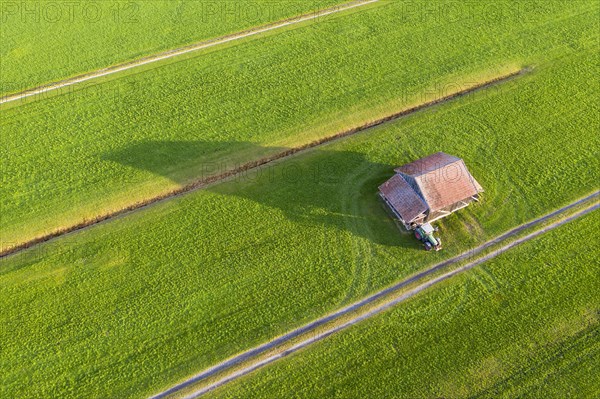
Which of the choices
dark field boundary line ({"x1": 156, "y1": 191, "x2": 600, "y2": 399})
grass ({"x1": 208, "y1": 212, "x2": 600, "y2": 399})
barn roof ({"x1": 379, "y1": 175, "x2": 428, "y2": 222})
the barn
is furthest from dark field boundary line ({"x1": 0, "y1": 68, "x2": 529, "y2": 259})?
grass ({"x1": 208, "y1": 212, "x2": 600, "y2": 399})

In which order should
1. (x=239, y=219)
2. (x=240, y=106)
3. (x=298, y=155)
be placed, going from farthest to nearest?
(x=240, y=106) → (x=298, y=155) → (x=239, y=219)

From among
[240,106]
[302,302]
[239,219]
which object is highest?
[240,106]

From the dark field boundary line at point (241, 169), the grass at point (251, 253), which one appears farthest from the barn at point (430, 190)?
the dark field boundary line at point (241, 169)

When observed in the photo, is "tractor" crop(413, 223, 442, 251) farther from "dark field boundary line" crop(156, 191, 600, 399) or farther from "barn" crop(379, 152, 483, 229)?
"dark field boundary line" crop(156, 191, 600, 399)

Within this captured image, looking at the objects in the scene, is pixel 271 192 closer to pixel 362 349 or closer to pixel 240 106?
pixel 240 106

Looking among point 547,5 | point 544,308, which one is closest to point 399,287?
point 544,308

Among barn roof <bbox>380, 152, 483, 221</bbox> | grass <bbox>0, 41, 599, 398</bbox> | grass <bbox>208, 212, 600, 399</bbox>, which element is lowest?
grass <bbox>208, 212, 600, 399</bbox>

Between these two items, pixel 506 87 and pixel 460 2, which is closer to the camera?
pixel 506 87
